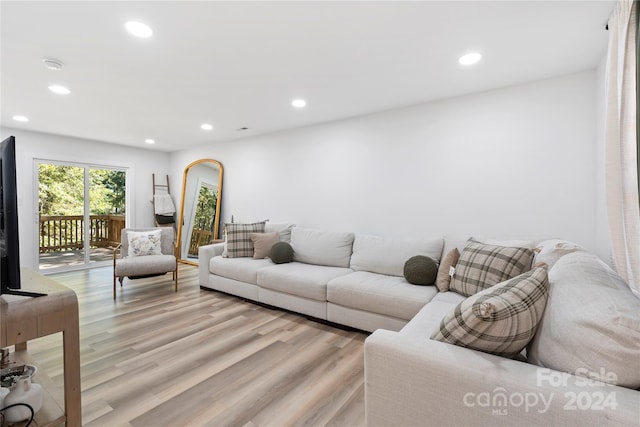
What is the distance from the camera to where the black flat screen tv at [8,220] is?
3.77 ft

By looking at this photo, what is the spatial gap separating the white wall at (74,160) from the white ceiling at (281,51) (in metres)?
Result: 1.32

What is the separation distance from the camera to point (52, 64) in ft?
7.64

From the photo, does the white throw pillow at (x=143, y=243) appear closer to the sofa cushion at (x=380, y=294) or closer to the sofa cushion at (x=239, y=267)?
the sofa cushion at (x=239, y=267)

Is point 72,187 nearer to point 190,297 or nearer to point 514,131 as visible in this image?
point 190,297

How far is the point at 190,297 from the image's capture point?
374 centimetres

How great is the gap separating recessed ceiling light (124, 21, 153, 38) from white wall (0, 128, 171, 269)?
4145 mm

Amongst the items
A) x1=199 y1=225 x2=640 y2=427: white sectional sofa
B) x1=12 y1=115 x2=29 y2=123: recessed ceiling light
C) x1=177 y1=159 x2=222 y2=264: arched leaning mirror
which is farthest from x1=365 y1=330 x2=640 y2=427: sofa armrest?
x1=12 y1=115 x2=29 y2=123: recessed ceiling light

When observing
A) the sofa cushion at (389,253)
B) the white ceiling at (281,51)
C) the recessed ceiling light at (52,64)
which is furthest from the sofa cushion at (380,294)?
the recessed ceiling light at (52,64)

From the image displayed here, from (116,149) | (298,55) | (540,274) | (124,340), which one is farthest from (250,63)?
(116,149)

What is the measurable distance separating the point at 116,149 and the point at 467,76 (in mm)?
6016

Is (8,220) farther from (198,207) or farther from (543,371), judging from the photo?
(198,207)

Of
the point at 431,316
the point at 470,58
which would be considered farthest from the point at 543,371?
the point at 470,58

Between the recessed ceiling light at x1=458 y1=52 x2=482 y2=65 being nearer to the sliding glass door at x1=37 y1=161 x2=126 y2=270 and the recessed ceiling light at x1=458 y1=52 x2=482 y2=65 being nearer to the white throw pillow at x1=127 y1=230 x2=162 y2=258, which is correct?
the white throw pillow at x1=127 y1=230 x2=162 y2=258

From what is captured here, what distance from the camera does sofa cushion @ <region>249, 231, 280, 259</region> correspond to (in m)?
3.84
